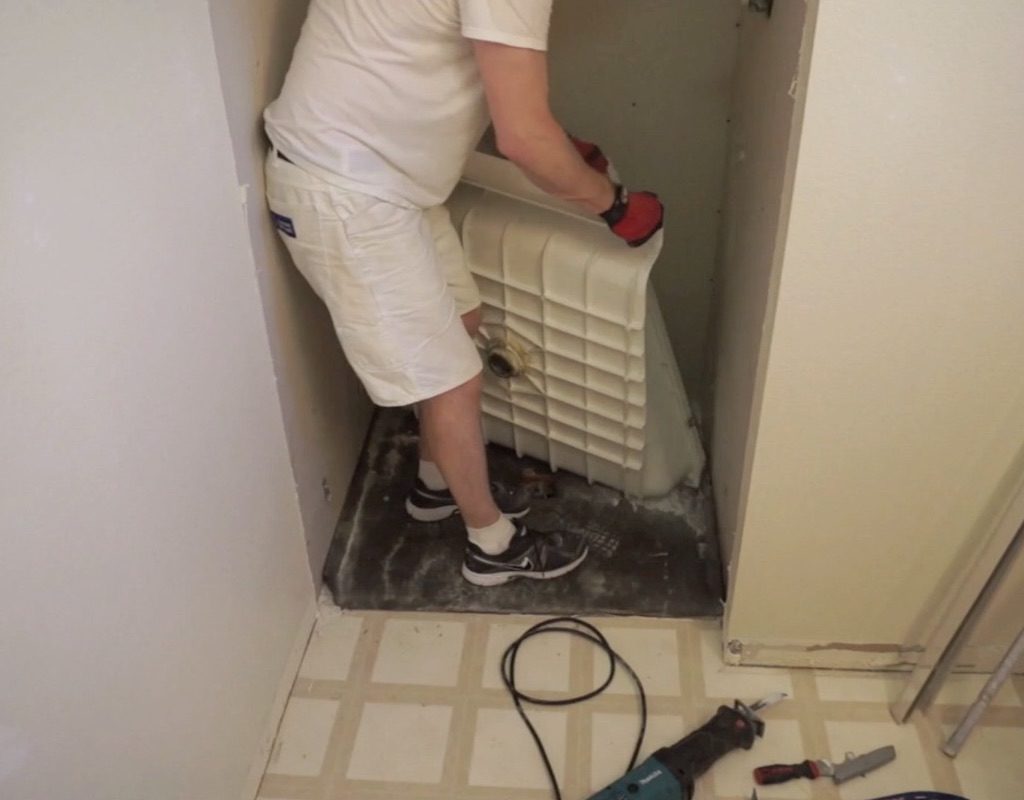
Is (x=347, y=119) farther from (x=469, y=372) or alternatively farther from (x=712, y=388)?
(x=712, y=388)

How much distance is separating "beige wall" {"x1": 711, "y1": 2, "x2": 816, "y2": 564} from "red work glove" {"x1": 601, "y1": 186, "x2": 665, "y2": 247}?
0.15m

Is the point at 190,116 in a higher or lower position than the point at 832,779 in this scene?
higher

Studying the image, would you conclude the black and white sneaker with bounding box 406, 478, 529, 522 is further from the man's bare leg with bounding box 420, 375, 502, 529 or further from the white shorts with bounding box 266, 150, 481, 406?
the white shorts with bounding box 266, 150, 481, 406

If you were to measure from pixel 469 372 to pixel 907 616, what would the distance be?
0.72m

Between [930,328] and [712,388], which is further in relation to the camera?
[712,388]

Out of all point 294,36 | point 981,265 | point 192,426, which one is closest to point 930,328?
point 981,265

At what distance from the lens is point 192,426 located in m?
0.96

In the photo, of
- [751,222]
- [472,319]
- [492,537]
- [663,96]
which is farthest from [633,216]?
[492,537]

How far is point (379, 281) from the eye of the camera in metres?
1.18

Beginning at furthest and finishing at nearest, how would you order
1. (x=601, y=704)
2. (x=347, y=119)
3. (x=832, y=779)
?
(x=601, y=704) → (x=832, y=779) → (x=347, y=119)

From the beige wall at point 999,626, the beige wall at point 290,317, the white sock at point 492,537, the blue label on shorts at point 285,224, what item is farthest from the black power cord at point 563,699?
the blue label on shorts at point 285,224

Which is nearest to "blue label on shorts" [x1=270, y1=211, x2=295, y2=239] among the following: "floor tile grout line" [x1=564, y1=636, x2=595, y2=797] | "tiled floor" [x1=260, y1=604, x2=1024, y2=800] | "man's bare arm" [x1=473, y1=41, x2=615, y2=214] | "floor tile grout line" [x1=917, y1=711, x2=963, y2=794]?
"man's bare arm" [x1=473, y1=41, x2=615, y2=214]

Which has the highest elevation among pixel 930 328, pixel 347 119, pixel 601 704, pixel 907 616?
pixel 347 119

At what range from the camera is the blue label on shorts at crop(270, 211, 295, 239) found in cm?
116
